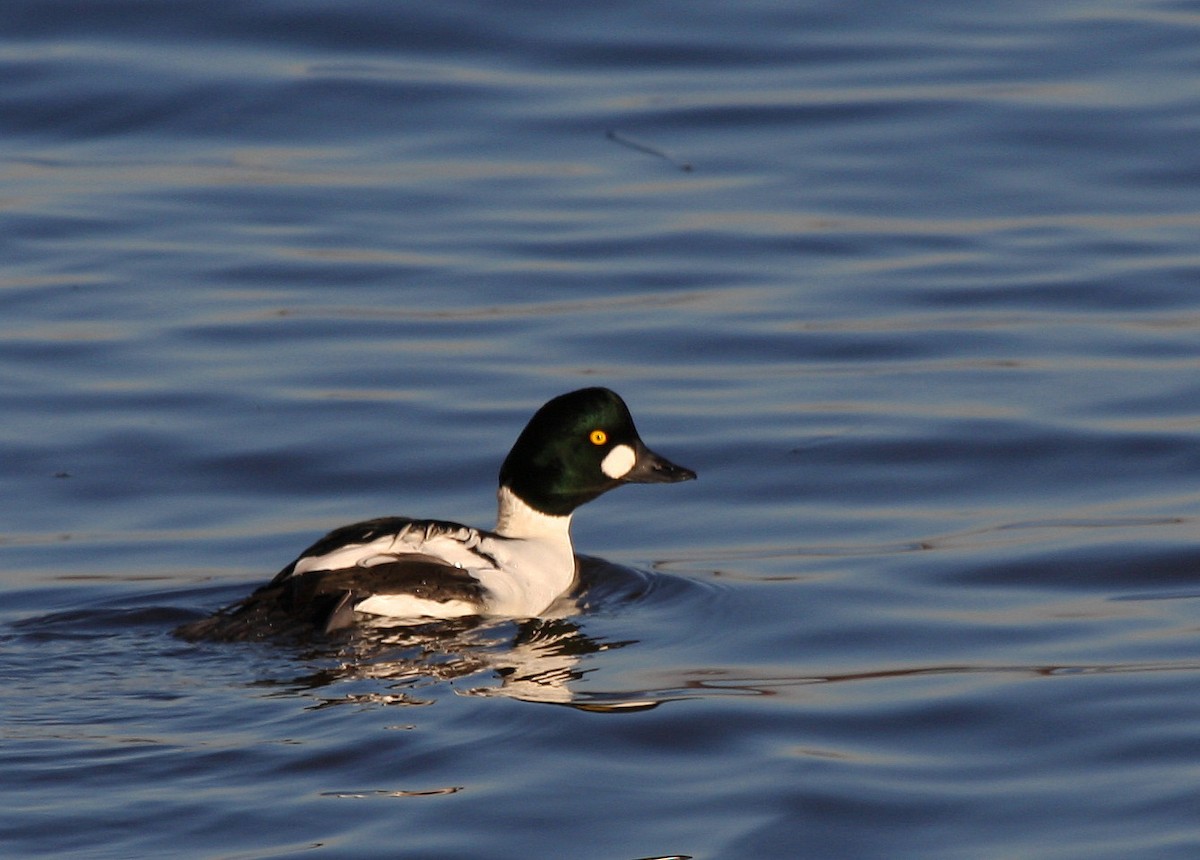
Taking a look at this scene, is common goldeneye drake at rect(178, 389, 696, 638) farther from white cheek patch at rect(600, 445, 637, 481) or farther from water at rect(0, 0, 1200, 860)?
water at rect(0, 0, 1200, 860)

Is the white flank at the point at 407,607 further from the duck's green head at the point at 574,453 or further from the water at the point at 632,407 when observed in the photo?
the duck's green head at the point at 574,453

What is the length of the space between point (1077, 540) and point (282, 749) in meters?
3.83

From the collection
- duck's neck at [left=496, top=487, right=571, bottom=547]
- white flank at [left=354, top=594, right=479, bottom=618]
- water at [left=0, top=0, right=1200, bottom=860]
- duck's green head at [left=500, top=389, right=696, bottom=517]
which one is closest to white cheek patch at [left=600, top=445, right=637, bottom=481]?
duck's green head at [left=500, top=389, right=696, bottom=517]

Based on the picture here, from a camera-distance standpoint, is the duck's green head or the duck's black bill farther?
the duck's black bill

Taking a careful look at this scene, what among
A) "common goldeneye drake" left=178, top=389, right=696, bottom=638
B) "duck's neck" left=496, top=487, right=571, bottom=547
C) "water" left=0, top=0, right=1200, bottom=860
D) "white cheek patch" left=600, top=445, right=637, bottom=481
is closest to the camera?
"water" left=0, top=0, right=1200, bottom=860

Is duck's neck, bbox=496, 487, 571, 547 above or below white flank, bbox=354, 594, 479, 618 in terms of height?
above

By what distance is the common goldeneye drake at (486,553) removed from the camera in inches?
328

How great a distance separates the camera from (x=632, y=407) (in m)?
11.4

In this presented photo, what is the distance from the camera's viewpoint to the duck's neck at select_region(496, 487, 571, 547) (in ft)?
31.0

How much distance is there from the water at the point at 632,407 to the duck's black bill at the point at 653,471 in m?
0.35

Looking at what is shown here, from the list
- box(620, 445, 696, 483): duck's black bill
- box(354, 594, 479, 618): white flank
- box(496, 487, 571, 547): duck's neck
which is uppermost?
box(620, 445, 696, 483): duck's black bill

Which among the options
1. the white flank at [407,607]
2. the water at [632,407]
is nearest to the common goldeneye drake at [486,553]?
the white flank at [407,607]

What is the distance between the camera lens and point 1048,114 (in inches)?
655

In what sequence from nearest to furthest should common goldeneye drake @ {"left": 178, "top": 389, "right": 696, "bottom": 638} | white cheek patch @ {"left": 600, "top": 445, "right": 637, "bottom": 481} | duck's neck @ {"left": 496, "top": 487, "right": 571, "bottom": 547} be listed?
common goldeneye drake @ {"left": 178, "top": 389, "right": 696, "bottom": 638} < duck's neck @ {"left": 496, "top": 487, "right": 571, "bottom": 547} < white cheek patch @ {"left": 600, "top": 445, "right": 637, "bottom": 481}
